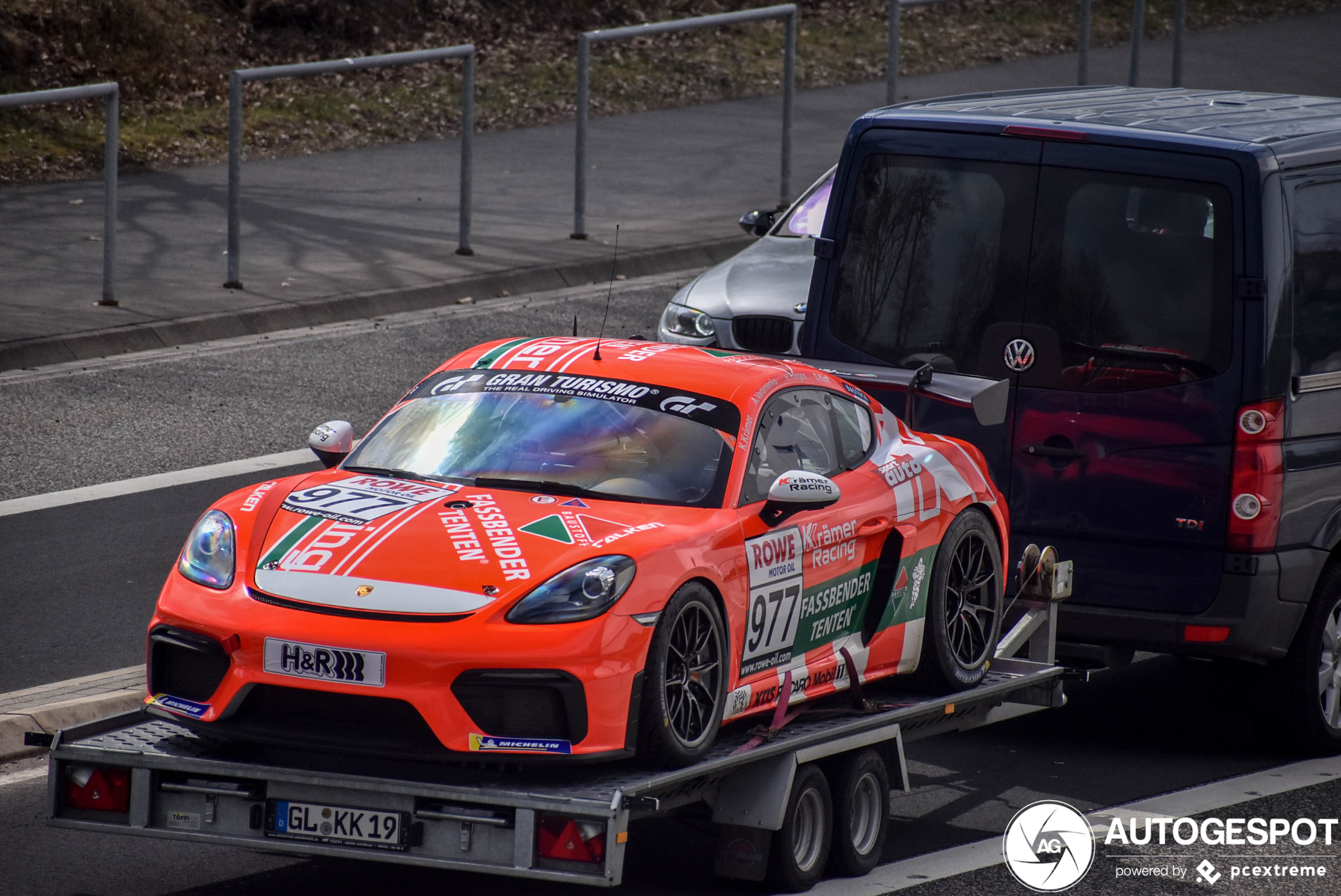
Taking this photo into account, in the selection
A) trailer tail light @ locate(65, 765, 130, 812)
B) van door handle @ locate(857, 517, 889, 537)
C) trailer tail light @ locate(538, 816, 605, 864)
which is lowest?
trailer tail light @ locate(65, 765, 130, 812)

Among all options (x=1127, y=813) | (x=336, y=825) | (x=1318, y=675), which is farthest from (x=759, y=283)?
(x=336, y=825)

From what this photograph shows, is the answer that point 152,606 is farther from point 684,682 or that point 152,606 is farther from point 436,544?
point 684,682

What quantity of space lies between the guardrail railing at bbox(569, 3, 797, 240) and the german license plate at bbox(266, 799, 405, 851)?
13.1m

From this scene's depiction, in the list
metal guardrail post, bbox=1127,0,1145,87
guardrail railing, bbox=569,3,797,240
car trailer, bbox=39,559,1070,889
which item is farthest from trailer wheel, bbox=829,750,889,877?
metal guardrail post, bbox=1127,0,1145,87

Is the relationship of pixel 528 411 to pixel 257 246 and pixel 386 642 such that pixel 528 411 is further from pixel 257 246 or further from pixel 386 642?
pixel 257 246

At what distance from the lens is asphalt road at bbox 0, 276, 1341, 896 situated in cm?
715

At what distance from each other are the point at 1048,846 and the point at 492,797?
2479 millimetres

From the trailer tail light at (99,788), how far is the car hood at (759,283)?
7634 millimetres

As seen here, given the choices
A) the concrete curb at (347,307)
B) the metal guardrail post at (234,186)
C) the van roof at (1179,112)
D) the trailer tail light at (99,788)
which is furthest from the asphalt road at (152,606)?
the van roof at (1179,112)

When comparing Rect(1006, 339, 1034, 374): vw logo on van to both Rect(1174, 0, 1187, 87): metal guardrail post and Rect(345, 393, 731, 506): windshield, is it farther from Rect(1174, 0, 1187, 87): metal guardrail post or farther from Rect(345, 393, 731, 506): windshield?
Rect(1174, 0, 1187, 87): metal guardrail post

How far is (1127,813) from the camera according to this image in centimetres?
817

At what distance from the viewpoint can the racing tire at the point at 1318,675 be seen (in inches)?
351

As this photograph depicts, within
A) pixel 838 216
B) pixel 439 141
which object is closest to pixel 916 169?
pixel 838 216

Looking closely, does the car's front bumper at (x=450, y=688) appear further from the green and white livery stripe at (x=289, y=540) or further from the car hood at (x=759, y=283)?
the car hood at (x=759, y=283)
